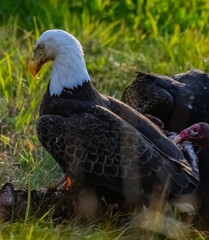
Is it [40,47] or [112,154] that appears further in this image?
[40,47]

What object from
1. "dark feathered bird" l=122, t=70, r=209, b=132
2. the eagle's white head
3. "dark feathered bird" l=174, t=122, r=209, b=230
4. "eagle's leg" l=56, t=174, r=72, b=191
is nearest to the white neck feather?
the eagle's white head

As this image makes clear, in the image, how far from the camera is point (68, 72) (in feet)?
16.9

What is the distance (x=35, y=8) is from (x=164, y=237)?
4.35 metres

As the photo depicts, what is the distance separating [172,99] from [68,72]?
1.20 metres

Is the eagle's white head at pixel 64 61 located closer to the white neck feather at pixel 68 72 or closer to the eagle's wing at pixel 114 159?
the white neck feather at pixel 68 72

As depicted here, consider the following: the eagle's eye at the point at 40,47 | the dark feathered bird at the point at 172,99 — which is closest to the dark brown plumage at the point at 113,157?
the eagle's eye at the point at 40,47

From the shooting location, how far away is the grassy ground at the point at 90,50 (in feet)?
18.8

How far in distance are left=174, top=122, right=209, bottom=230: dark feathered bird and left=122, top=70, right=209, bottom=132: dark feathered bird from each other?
701 millimetres

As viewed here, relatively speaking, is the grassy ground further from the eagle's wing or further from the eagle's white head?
the eagle's white head

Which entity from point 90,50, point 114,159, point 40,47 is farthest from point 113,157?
point 90,50

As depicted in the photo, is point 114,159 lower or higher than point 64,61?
lower

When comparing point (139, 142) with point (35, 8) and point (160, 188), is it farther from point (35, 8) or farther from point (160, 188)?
point (35, 8)

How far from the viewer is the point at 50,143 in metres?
4.86

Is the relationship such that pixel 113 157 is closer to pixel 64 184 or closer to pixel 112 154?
pixel 112 154
